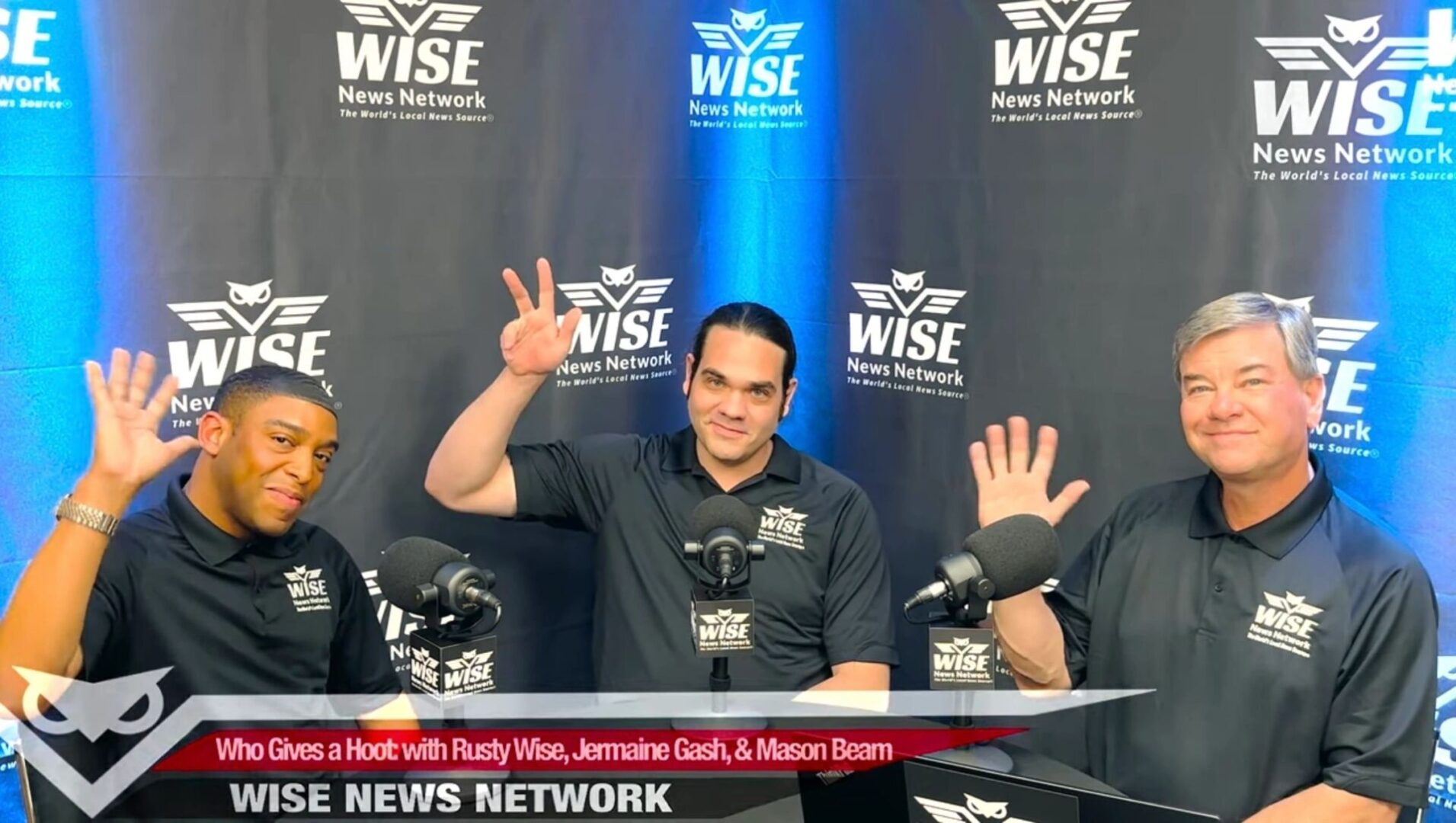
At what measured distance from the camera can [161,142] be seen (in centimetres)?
287

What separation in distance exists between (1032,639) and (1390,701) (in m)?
0.68

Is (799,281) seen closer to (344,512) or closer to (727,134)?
(727,134)

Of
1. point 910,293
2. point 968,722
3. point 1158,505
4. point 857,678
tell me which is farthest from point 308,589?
point 910,293

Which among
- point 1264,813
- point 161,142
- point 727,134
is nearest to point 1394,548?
point 1264,813

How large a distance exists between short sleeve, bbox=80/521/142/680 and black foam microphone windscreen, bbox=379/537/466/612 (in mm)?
648

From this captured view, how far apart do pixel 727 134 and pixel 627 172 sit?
455mm

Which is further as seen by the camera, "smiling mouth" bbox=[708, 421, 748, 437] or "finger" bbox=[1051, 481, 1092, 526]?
"smiling mouth" bbox=[708, 421, 748, 437]

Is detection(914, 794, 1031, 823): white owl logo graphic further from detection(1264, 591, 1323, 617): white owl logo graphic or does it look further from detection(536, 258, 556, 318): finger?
detection(536, 258, 556, 318): finger

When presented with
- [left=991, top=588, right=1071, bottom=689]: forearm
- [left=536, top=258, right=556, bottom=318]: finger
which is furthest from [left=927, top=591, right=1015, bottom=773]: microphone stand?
[left=536, top=258, right=556, bottom=318]: finger

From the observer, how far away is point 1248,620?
2.53 meters

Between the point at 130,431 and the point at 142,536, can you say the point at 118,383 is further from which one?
the point at 142,536

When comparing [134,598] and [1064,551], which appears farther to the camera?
[1064,551]

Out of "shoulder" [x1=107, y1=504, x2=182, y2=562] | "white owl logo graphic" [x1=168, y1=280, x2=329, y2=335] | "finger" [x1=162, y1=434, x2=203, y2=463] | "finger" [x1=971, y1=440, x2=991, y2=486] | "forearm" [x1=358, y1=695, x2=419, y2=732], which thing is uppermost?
"white owl logo graphic" [x1=168, y1=280, x2=329, y2=335]

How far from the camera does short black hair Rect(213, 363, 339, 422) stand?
259cm
